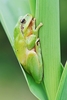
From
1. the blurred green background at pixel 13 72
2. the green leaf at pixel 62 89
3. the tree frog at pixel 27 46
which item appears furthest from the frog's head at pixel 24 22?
the blurred green background at pixel 13 72

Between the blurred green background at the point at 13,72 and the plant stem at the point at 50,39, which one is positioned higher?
the plant stem at the point at 50,39

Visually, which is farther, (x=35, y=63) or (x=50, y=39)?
(x=35, y=63)

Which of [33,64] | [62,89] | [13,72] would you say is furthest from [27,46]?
[13,72]

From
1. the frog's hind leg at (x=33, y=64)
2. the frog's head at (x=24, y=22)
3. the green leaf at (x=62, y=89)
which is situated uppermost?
the frog's head at (x=24, y=22)

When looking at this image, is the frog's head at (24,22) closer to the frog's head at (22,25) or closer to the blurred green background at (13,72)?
the frog's head at (22,25)

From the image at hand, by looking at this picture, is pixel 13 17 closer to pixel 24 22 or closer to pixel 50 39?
pixel 24 22

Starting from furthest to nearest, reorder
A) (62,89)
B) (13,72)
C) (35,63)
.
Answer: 1. (13,72)
2. (35,63)
3. (62,89)

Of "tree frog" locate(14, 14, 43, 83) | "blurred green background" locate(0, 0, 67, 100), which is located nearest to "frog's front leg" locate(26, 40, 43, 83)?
"tree frog" locate(14, 14, 43, 83)
